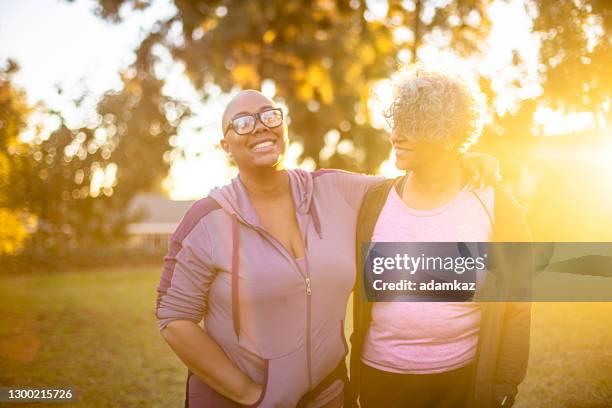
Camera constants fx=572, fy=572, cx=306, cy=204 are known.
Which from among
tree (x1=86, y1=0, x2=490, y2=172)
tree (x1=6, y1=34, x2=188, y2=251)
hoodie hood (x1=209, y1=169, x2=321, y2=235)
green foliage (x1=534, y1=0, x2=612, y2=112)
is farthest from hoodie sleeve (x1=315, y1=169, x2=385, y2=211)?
tree (x1=6, y1=34, x2=188, y2=251)

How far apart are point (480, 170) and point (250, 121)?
48.8 inches

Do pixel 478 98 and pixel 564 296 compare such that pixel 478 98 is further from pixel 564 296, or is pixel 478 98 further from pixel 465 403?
pixel 564 296

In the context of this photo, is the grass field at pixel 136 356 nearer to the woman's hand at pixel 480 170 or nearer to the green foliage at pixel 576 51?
the green foliage at pixel 576 51

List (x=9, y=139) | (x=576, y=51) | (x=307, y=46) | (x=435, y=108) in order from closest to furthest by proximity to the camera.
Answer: (x=435, y=108), (x=576, y=51), (x=9, y=139), (x=307, y=46)

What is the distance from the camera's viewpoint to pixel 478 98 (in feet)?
9.78

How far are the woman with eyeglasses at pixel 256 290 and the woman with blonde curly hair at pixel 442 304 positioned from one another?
8.7 inches

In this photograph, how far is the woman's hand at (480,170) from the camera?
2869mm

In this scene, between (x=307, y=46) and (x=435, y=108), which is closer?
(x=435, y=108)

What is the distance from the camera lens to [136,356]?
888cm

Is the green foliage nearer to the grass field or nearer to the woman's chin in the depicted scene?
the grass field

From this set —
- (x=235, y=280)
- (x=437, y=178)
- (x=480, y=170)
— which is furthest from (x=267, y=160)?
(x=480, y=170)

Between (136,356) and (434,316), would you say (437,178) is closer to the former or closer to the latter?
(434,316)

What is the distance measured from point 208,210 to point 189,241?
204mm

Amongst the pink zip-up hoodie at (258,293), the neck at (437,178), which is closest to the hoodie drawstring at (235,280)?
the pink zip-up hoodie at (258,293)
